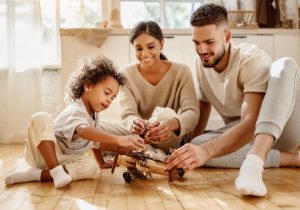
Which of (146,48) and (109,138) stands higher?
(146,48)

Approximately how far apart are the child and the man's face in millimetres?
378

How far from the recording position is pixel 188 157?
4.42 feet

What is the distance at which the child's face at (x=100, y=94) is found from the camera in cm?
171

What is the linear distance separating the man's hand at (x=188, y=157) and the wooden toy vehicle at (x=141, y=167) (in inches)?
6.6

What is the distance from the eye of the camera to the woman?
190cm

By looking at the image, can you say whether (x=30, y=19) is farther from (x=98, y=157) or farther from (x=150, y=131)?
(x=150, y=131)

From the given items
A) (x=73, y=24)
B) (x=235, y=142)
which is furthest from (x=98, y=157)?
(x=73, y=24)

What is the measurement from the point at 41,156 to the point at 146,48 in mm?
700

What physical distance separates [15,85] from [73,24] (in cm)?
77

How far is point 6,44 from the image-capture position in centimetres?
331

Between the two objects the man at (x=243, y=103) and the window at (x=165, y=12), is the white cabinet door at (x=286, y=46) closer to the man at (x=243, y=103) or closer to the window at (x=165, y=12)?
the window at (x=165, y=12)

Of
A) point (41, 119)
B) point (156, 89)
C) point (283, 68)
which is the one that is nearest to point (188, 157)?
point (283, 68)

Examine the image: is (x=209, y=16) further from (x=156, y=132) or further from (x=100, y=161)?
(x=100, y=161)

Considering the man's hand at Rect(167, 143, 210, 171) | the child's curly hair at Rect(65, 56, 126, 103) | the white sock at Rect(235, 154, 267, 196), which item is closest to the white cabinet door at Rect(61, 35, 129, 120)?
the child's curly hair at Rect(65, 56, 126, 103)
